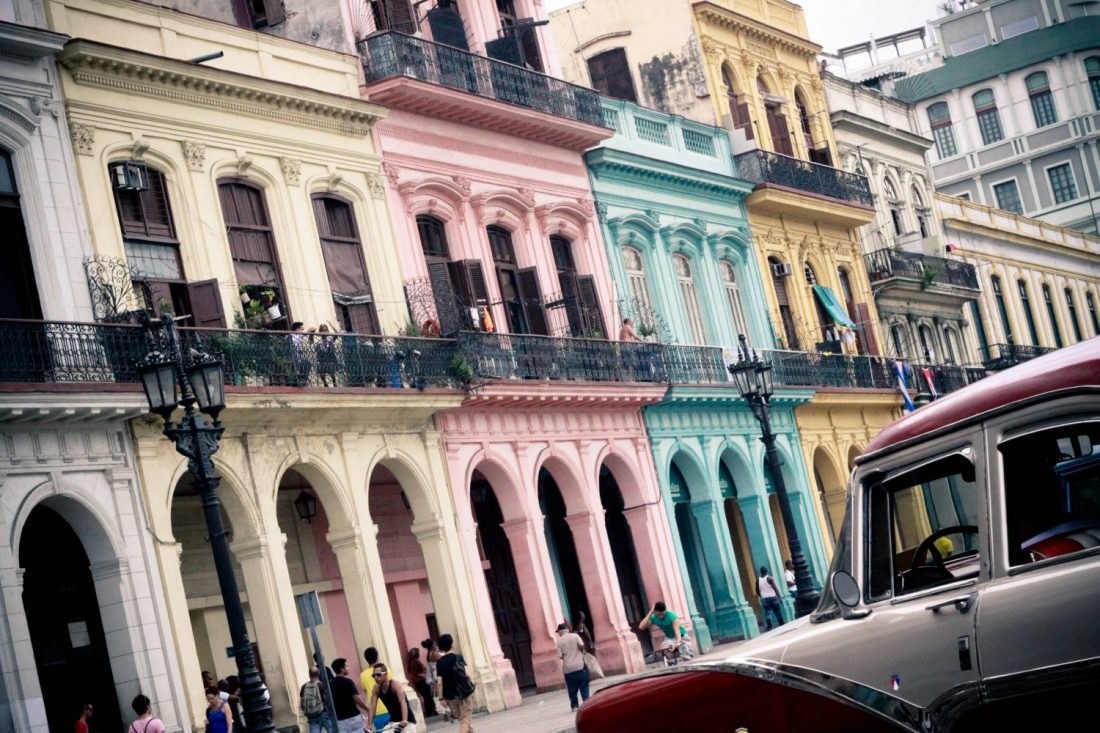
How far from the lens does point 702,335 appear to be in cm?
3422

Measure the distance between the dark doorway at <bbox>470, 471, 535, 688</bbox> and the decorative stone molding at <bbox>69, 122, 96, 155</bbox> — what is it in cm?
943

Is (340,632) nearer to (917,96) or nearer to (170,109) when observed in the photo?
(170,109)

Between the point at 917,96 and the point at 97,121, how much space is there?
48.8m

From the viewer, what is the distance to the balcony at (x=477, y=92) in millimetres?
25922

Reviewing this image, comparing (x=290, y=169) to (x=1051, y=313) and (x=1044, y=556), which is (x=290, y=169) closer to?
(x=1044, y=556)

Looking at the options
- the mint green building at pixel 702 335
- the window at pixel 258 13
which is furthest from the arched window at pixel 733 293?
the window at pixel 258 13

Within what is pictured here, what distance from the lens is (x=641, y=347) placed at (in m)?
30.4

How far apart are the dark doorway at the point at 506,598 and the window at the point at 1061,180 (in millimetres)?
42176

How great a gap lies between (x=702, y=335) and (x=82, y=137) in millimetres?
16471

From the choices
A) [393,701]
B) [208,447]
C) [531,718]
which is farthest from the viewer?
[531,718]

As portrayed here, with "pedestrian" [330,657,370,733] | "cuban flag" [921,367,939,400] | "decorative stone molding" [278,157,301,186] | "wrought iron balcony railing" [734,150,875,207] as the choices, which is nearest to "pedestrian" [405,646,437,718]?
"pedestrian" [330,657,370,733]

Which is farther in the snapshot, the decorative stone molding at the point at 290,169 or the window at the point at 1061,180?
the window at the point at 1061,180

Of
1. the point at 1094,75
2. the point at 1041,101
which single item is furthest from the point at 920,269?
the point at 1094,75

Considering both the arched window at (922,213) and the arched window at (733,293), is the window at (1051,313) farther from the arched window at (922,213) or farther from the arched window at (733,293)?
the arched window at (733,293)
